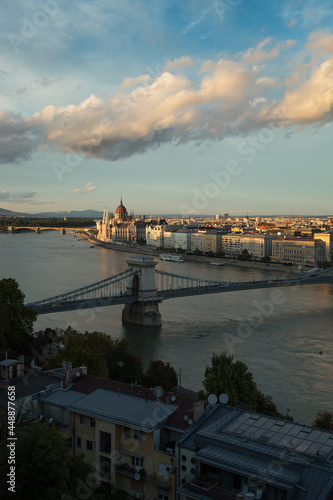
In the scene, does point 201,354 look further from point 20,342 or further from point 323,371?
point 20,342

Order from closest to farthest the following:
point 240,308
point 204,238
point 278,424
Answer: point 278,424, point 240,308, point 204,238

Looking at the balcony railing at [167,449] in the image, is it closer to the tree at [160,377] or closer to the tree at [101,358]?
the tree at [101,358]

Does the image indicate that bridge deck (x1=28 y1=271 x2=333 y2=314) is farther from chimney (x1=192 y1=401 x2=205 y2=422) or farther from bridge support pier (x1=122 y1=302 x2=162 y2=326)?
chimney (x1=192 y1=401 x2=205 y2=422)

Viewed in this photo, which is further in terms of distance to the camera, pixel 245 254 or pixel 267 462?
pixel 245 254

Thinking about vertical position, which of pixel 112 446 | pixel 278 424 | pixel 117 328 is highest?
pixel 278 424

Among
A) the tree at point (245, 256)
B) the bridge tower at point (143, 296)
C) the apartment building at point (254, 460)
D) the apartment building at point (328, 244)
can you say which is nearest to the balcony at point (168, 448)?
the apartment building at point (254, 460)

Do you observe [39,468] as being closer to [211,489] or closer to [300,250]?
[211,489]

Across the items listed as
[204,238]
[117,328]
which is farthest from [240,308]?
[204,238]
